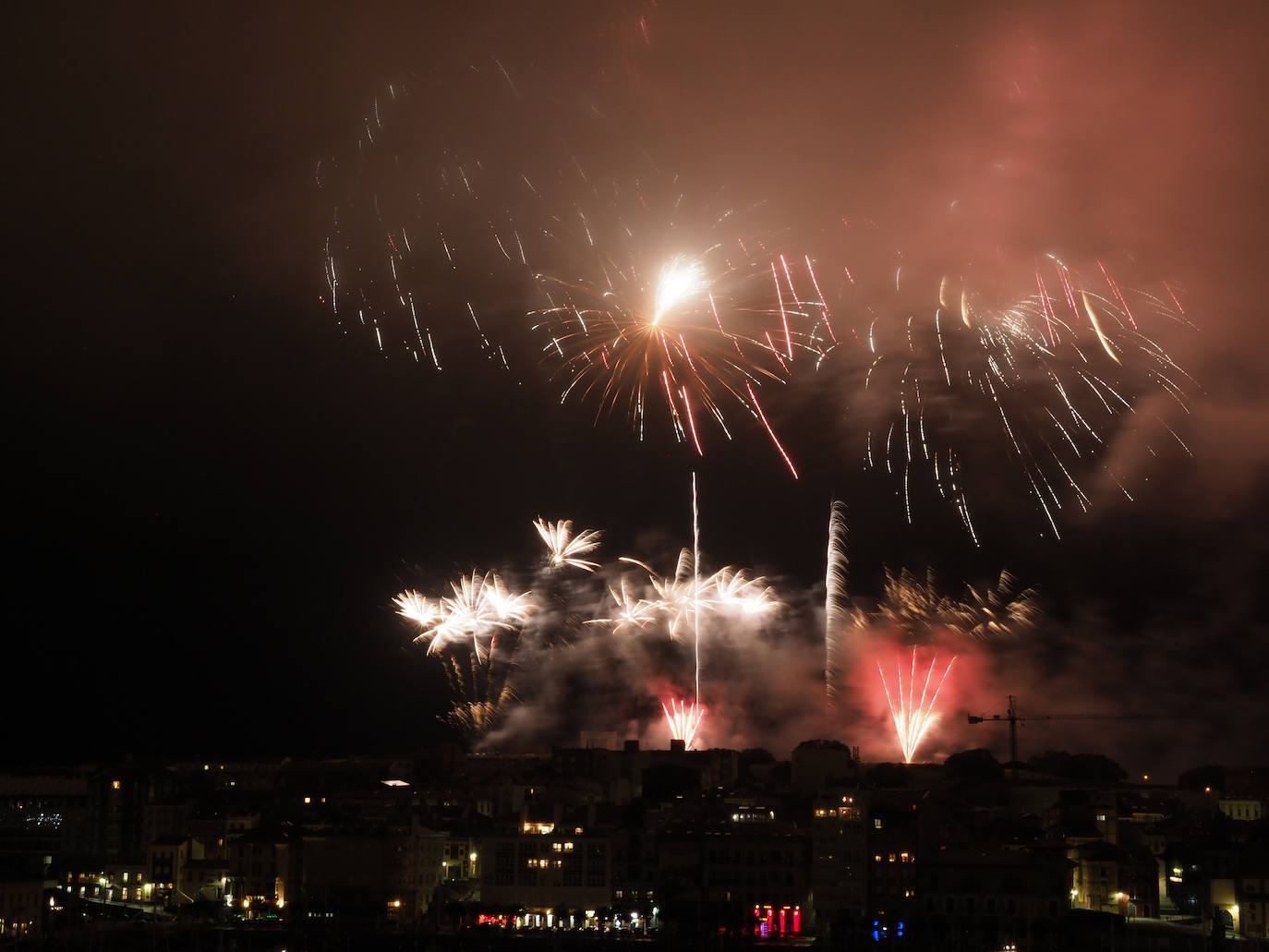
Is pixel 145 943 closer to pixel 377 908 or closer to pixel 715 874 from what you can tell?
pixel 377 908

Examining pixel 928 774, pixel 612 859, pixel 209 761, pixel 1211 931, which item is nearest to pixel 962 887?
pixel 1211 931

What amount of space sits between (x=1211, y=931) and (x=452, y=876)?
19.4 metres

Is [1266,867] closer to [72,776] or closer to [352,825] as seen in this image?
[352,825]

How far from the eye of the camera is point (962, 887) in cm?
3381

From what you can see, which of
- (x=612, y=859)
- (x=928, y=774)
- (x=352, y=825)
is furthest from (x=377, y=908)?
(x=928, y=774)

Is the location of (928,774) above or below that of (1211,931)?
above

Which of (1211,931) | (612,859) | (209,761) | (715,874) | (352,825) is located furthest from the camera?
(209,761)

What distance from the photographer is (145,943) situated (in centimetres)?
3369

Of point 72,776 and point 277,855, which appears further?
point 72,776

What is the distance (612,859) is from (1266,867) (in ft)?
50.5

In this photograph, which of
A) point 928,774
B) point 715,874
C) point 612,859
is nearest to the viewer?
point 715,874

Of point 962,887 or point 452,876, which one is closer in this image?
point 962,887

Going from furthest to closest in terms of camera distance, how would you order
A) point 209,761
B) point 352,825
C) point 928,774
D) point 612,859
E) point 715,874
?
1. point 209,761
2. point 928,774
3. point 352,825
4. point 612,859
5. point 715,874

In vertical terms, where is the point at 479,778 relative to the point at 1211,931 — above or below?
above
